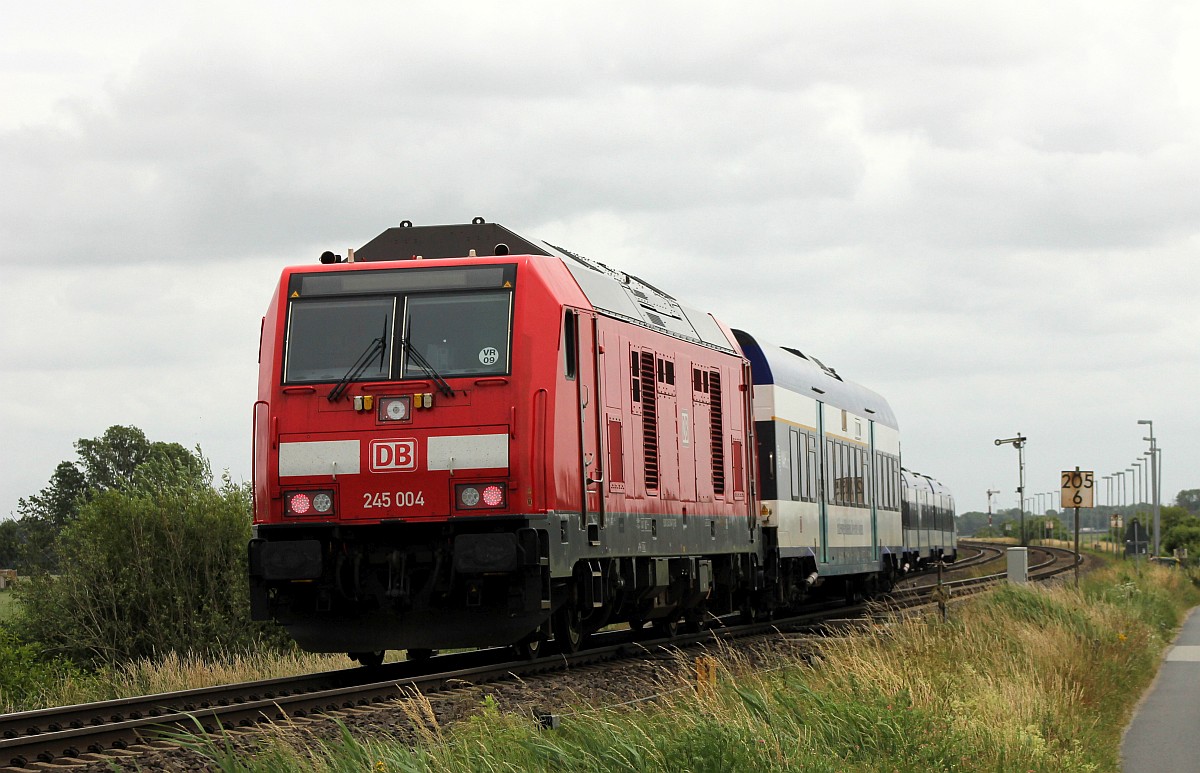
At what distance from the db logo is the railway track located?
73.4 inches

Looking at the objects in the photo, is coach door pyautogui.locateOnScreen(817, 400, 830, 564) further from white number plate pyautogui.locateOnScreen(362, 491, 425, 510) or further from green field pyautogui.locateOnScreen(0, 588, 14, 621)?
green field pyautogui.locateOnScreen(0, 588, 14, 621)

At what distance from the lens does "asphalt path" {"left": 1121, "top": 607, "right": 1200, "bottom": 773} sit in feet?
38.2

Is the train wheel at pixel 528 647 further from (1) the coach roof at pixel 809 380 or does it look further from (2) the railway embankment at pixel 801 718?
(1) the coach roof at pixel 809 380

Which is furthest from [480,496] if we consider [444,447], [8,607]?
[8,607]

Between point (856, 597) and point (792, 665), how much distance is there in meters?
16.8

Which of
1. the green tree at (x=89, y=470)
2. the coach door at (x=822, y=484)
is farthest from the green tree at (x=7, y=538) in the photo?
the coach door at (x=822, y=484)

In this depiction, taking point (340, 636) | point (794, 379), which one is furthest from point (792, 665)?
point (794, 379)

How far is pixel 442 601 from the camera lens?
14.2 metres

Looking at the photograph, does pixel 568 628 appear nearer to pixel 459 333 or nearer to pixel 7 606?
pixel 459 333

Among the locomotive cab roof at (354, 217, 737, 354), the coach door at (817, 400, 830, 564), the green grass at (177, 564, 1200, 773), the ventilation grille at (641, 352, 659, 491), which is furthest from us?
the coach door at (817, 400, 830, 564)

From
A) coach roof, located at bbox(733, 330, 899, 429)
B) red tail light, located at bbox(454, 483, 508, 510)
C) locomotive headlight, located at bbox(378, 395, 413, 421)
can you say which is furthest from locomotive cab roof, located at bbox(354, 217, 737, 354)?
coach roof, located at bbox(733, 330, 899, 429)

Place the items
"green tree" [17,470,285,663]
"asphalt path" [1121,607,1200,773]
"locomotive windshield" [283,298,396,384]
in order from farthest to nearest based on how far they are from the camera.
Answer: "green tree" [17,470,285,663] < "locomotive windshield" [283,298,396,384] < "asphalt path" [1121,607,1200,773]

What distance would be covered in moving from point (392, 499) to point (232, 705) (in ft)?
9.08

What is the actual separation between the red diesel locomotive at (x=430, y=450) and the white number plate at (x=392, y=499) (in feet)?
0.04
